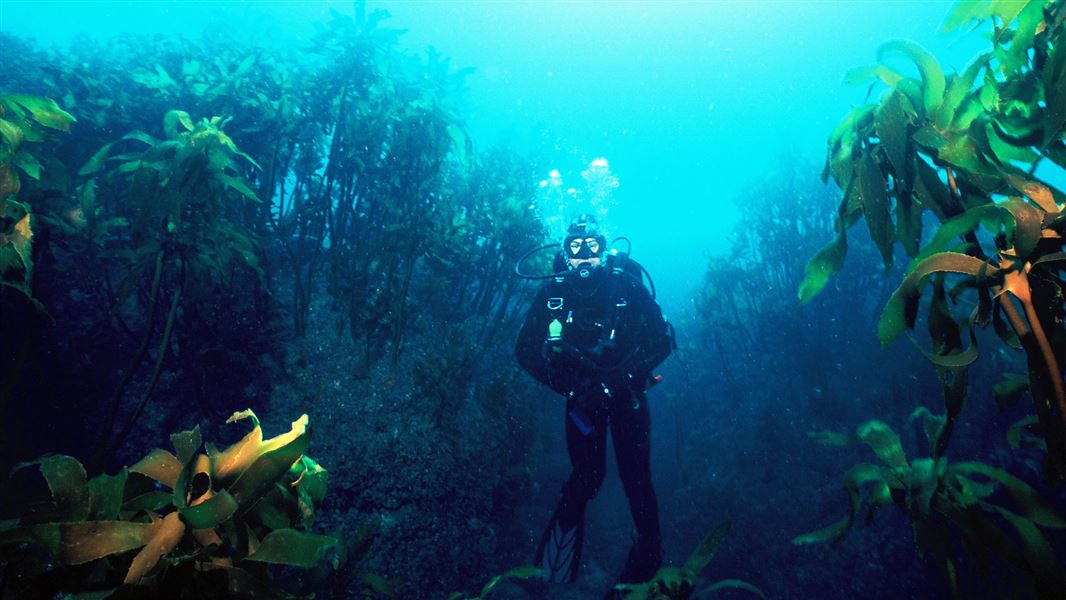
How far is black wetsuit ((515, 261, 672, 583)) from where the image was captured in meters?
4.55

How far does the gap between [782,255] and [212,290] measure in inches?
430

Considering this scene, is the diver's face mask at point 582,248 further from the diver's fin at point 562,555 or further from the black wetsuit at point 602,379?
the diver's fin at point 562,555

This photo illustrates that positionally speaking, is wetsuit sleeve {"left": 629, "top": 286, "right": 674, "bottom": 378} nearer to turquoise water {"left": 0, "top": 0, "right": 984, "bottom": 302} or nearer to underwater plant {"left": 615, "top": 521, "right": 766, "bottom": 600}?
underwater plant {"left": 615, "top": 521, "right": 766, "bottom": 600}

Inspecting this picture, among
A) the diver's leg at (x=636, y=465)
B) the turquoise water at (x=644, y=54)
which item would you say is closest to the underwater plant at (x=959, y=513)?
the diver's leg at (x=636, y=465)

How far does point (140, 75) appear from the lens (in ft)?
17.2

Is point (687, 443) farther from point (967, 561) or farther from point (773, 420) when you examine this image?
point (967, 561)

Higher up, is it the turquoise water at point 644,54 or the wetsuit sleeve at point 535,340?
the turquoise water at point 644,54

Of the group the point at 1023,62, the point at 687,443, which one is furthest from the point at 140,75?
the point at 687,443

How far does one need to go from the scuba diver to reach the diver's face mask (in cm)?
21

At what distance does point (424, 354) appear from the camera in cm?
A: 591

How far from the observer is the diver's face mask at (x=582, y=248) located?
5.65m

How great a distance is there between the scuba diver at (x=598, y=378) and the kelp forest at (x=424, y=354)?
688 mm

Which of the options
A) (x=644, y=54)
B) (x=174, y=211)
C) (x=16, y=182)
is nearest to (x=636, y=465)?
(x=174, y=211)

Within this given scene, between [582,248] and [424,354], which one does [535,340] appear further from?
[424,354]
